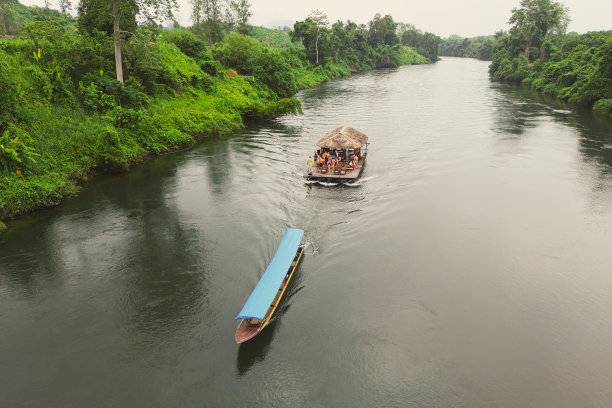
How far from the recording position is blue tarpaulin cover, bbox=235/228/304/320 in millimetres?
14146

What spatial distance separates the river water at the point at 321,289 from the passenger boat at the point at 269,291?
0.69 m

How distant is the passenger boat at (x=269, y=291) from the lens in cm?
1398

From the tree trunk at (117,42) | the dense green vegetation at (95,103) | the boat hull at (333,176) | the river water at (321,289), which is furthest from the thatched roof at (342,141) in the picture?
the tree trunk at (117,42)

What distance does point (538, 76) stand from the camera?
77938 millimetres

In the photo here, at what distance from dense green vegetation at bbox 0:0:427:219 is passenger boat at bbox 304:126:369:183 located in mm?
14944

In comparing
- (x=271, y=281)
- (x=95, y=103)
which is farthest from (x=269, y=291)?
(x=95, y=103)

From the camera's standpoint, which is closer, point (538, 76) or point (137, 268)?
point (137, 268)

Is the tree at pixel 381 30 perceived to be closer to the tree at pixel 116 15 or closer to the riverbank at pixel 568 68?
the riverbank at pixel 568 68

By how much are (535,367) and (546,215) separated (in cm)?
1416

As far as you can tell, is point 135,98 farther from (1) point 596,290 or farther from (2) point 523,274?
(1) point 596,290

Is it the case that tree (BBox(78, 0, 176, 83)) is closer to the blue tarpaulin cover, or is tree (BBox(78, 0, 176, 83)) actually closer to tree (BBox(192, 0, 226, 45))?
the blue tarpaulin cover

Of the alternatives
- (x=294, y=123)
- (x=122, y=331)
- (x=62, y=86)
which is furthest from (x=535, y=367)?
(x=294, y=123)

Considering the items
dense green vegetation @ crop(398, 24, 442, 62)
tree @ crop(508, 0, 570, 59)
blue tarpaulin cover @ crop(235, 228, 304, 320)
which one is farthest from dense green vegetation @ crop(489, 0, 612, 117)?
dense green vegetation @ crop(398, 24, 442, 62)

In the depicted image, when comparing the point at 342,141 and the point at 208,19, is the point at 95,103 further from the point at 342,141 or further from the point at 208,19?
the point at 208,19
